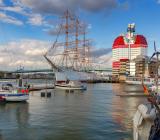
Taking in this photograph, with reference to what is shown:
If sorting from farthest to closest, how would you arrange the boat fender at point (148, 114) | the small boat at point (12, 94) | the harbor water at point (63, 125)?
the small boat at point (12, 94)
the harbor water at point (63, 125)
the boat fender at point (148, 114)

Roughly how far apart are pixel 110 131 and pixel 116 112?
12.7 metres

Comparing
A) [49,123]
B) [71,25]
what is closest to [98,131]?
[49,123]

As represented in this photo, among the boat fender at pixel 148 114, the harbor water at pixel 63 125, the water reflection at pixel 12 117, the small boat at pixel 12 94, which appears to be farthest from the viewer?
the small boat at pixel 12 94

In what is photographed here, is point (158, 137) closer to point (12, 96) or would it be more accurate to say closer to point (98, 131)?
point (98, 131)

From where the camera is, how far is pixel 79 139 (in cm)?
2547

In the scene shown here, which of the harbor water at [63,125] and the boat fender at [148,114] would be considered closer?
the boat fender at [148,114]

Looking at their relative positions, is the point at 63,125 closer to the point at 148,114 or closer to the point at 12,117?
the point at 12,117

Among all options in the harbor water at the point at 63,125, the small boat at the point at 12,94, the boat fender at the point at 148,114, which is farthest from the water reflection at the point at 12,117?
the boat fender at the point at 148,114

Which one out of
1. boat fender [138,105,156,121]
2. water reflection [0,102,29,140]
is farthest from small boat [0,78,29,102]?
boat fender [138,105,156,121]

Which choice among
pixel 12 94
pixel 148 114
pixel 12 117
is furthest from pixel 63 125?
pixel 12 94

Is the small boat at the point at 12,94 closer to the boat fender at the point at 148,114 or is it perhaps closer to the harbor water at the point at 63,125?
the harbor water at the point at 63,125

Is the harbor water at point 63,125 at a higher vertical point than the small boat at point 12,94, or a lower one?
lower

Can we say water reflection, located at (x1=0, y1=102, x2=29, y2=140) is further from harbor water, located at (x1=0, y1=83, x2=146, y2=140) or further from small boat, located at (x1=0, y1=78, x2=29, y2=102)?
small boat, located at (x1=0, y1=78, x2=29, y2=102)

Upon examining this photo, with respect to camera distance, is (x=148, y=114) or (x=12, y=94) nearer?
(x=148, y=114)
